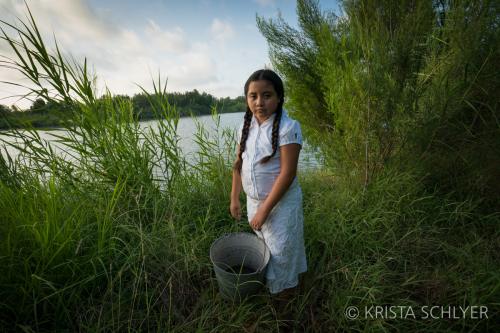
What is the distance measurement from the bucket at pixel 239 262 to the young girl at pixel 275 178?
4.7 inches

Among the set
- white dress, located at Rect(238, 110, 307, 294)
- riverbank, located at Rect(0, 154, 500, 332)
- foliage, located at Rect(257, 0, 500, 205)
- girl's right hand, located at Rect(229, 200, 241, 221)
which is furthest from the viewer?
foliage, located at Rect(257, 0, 500, 205)

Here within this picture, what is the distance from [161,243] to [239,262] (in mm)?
590

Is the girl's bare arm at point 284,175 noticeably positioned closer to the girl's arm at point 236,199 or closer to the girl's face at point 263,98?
the girl's face at point 263,98

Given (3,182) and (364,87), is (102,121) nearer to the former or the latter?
(3,182)

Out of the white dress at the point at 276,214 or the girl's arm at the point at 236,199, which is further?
the girl's arm at the point at 236,199

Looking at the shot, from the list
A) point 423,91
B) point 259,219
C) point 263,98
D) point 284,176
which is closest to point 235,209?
point 259,219

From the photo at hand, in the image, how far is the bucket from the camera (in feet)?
4.11

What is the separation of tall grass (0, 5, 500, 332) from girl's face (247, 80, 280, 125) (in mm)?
1002

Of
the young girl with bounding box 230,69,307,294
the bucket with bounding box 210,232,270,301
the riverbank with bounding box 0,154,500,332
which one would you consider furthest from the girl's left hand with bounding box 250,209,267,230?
the riverbank with bounding box 0,154,500,332

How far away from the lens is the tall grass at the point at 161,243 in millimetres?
1234

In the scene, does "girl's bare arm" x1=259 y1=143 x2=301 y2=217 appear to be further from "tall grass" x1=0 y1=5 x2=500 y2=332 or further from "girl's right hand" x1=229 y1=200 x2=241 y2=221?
"tall grass" x1=0 y1=5 x2=500 y2=332

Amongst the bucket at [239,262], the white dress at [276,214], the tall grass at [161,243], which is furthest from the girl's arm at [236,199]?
the tall grass at [161,243]

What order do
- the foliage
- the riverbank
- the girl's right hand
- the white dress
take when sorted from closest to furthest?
1. the riverbank
2. the white dress
3. the girl's right hand
4. the foliage

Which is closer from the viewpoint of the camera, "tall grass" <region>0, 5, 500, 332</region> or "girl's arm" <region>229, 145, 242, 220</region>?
"tall grass" <region>0, 5, 500, 332</region>
